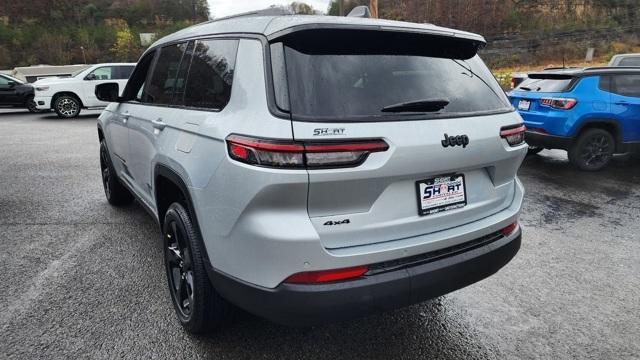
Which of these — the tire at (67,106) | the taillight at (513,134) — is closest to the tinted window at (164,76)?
the taillight at (513,134)

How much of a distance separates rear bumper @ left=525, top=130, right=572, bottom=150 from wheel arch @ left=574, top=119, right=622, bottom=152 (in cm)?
19

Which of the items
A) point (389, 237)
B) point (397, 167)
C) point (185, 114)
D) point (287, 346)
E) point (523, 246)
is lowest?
point (523, 246)

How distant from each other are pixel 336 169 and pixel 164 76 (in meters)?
1.95

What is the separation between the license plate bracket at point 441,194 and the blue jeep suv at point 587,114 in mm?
5431

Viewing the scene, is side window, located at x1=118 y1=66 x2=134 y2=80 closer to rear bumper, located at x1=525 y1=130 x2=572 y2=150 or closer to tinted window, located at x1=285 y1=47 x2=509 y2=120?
rear bumper, located at x1=525 y1=130 x2=572 y2=150

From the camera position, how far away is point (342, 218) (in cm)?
191

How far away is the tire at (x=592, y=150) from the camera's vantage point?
6910 mm

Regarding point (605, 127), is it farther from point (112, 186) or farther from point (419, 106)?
point (112, 186)

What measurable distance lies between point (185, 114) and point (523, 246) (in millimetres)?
3128

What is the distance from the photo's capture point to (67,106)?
47.7 ft

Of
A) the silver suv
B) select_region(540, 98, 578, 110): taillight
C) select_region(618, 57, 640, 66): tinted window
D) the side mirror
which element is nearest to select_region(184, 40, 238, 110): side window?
the silver suv

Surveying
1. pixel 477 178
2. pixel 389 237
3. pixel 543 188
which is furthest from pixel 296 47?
pixel 543 188

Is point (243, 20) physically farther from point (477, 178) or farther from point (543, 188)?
point (543, 188)

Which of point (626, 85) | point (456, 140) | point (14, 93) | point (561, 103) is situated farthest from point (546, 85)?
point (14, 93)
